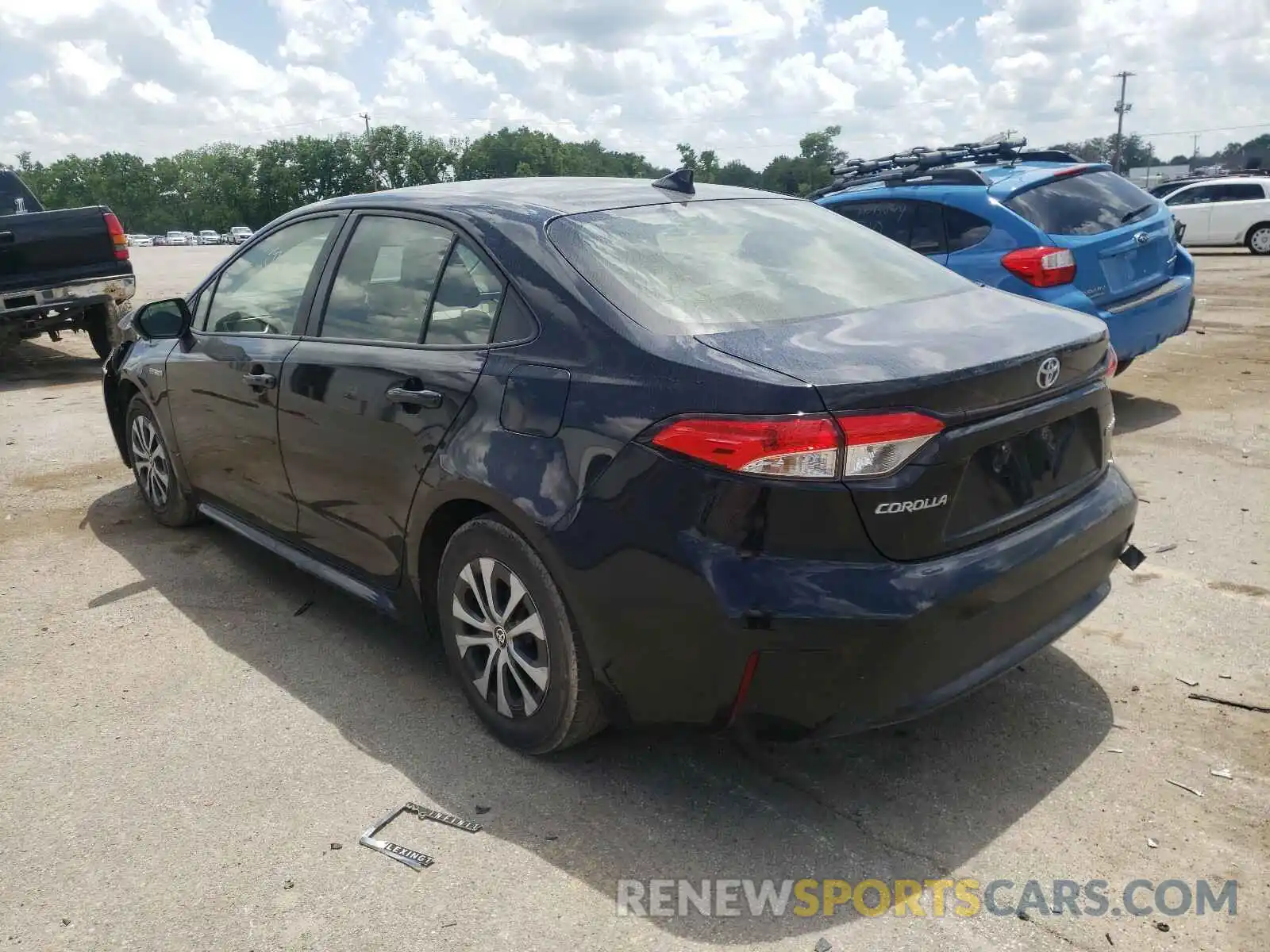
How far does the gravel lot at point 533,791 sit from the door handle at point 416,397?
1.04m

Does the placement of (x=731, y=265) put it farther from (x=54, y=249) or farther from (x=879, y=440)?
(x=54, y=249)

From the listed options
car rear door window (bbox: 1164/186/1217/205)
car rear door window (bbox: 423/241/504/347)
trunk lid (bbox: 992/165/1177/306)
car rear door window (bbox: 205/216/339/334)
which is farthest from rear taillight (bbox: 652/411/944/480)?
car rear door window (bbox: 1164/186/1217/205)

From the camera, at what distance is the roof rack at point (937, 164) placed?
6816 millimetres

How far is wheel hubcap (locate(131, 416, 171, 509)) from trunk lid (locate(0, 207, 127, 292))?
5692 millimetres

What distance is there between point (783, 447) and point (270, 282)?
2.78m

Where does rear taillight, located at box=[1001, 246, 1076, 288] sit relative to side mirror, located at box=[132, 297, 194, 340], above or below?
below

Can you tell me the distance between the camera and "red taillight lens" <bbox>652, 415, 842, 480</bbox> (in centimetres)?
241

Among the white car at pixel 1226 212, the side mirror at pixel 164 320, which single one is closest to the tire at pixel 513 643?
the side mirror at pixel 164 320

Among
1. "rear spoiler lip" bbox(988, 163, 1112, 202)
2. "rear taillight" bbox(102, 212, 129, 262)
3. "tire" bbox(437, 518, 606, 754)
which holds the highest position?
"rear taillight" bbox(102, 212, 129, 262)

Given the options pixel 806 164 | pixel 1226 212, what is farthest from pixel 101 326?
pixel 806 164

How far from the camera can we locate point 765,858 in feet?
8.71

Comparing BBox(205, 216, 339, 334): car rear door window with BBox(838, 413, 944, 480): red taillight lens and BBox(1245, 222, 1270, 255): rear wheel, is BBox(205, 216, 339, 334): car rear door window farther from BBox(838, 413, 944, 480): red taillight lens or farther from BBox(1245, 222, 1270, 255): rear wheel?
BBox(1245, 222, 1270, 255): rear wheel

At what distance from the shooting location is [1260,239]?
22391mm

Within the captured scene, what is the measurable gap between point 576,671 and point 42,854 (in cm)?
151
